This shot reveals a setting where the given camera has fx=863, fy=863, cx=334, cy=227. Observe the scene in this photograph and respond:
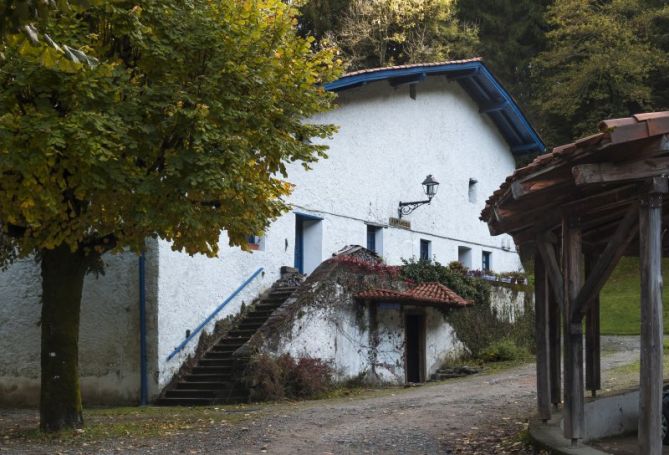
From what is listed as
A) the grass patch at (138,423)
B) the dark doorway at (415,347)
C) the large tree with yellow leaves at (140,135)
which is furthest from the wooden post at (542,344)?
the dark doorway at (415,347)

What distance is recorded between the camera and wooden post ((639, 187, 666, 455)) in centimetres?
721

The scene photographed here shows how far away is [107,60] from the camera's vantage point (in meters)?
11.6

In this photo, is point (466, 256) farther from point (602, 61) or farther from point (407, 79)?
point (602, 61)

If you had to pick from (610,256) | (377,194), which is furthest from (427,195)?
(610,256)

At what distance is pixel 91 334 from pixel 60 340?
5.72 metres

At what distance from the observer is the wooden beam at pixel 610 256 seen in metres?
7.65

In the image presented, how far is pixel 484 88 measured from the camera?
27.6 m

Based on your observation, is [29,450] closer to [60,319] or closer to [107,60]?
[60,319]

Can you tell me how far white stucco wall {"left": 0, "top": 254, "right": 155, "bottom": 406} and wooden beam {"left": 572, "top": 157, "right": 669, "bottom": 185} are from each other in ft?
39.6

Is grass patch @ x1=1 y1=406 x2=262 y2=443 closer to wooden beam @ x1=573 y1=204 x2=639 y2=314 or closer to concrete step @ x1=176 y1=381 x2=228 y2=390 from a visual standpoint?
concrete step @ x1=176 y1=381 x2=228 y2=390

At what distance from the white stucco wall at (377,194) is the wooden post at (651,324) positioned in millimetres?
11638

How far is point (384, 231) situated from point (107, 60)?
1324 cm

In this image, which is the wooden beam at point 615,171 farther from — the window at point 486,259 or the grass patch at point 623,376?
the window at point 486,259

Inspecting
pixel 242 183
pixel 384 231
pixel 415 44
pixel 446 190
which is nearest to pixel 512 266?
pixel 446 190
